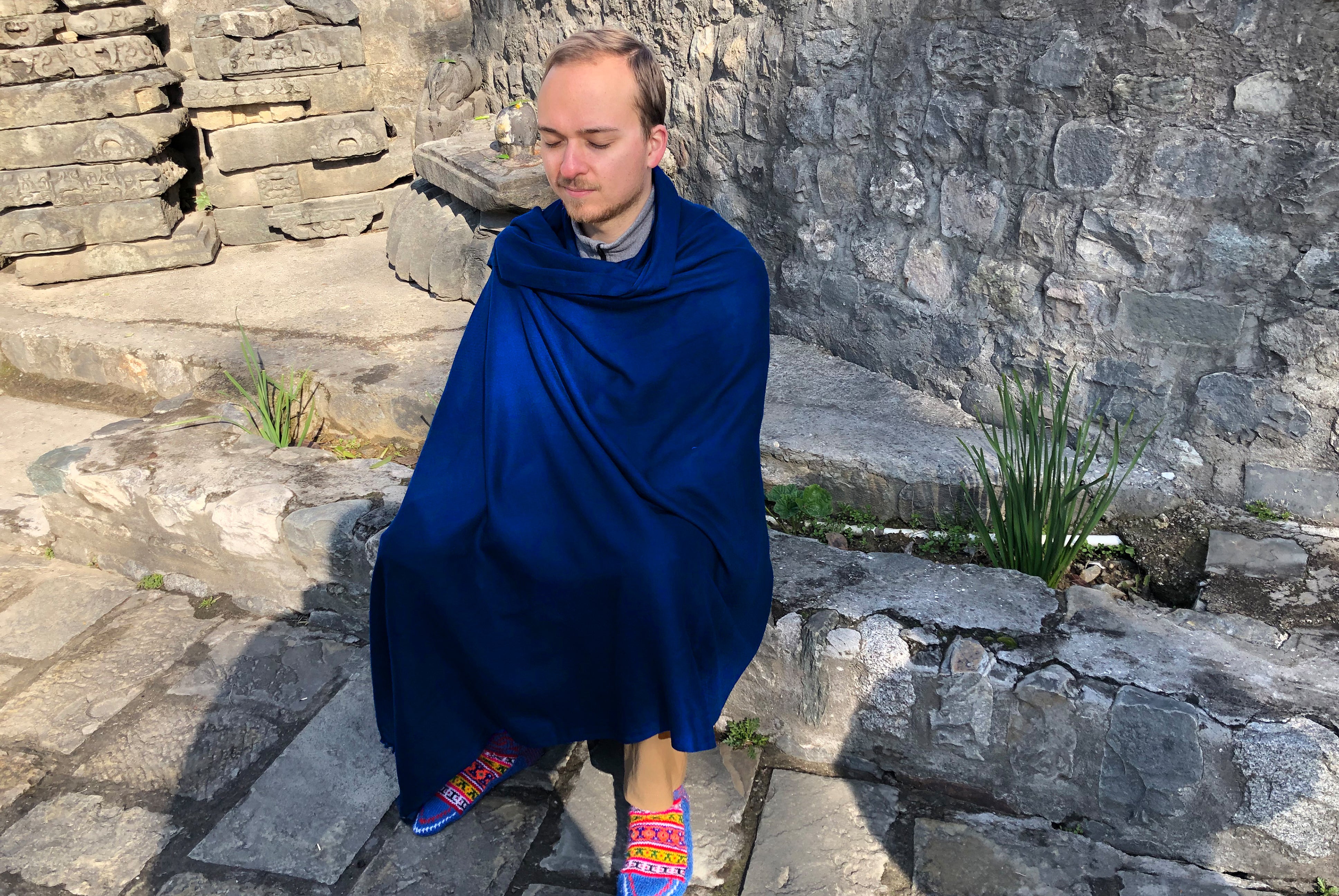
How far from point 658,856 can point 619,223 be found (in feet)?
4.17

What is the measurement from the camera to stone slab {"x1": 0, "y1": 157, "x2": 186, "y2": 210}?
5.02 metres

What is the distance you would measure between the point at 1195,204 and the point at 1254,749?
1275 mm

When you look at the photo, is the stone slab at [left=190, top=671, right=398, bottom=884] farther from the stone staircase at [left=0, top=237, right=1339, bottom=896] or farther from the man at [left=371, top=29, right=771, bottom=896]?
the man at [left=371, top=29, right=771, bottom=896]

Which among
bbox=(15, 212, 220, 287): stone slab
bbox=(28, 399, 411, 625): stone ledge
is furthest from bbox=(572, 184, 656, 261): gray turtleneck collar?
bbox=(15, 212, 220, 287): stone slab

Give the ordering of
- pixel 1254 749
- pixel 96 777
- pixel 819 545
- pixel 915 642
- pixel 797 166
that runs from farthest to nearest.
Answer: pixel 797 166, pixel 819 545, pixel 96 777, pixel 915 642, pixel 1254 749

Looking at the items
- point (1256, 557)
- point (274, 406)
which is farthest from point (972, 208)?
point (274, 406)

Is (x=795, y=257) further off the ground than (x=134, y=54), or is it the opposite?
(x=134, y=54)

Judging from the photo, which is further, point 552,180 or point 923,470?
point 923,470

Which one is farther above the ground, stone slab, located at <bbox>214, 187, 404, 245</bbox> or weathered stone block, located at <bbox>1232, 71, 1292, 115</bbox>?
weathered stone block, located at <bbox>1232, 71, 1292, 115</bbox>

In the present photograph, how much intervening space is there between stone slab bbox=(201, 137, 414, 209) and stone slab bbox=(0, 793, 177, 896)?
3.92m

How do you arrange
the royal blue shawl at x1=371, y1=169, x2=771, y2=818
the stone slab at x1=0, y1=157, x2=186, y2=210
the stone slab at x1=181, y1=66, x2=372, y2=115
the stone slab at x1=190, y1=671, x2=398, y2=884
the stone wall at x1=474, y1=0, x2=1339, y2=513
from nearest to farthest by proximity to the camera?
1. the royal blue shawl at x1=371, y1=169, x2=771, y2=818
2. the stone slab at x1=190, y1=671, x2=398, y2=884
3. the stone wall at x1=474, y1=0, x2=1339, y2=513
4. the stone slab at x1=0, y1=157, x2=186, y2=210
5. the stone slab at x1=181, y1=66, x2=372, y2=115

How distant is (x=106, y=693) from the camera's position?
8.78 feet

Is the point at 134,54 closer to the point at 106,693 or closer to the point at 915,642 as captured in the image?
the point at 106,693

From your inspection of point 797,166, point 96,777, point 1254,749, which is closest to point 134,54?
point 797,166
